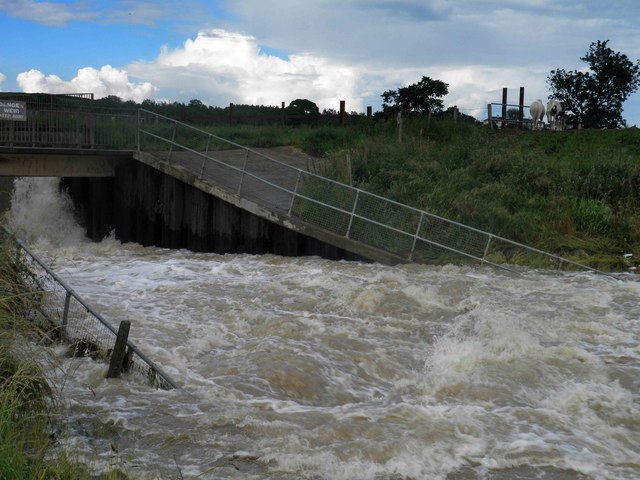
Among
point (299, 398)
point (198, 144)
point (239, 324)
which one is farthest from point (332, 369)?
point (198, 144)

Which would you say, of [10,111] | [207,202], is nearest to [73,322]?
[207,202]

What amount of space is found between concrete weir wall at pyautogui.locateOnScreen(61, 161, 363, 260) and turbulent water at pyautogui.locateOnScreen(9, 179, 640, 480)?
8.11 feet

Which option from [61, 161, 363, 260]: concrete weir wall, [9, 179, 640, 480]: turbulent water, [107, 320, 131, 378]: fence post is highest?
[61, 161, 363, 260]: concrete weir wall

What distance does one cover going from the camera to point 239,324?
1343 cm

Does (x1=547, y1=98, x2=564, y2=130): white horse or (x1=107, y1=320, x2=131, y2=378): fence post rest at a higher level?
(x1=547, y1=98, x2=564, y2=130): white horse

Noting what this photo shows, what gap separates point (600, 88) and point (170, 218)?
2478cm

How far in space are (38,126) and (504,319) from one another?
14843 mm

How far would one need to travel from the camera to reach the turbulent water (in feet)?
26.9

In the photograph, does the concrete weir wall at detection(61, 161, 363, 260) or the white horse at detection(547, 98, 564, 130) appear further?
the white horse at detection(547, 98, 564, 130)

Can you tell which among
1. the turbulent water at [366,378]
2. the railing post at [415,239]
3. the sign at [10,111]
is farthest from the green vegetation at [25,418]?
the sign at [10,111]

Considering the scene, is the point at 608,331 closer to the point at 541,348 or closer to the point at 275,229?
the point at 541,348

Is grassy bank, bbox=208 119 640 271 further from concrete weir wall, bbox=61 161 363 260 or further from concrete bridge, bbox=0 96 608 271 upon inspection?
concrete weir wall, bbox=61 161 363 260

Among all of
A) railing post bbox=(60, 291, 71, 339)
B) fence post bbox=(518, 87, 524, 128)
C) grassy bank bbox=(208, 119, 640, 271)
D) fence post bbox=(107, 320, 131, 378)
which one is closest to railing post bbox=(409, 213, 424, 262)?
grassy bank bbox=(208, 119, 640, 271)

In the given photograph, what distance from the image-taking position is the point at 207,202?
22406mm
